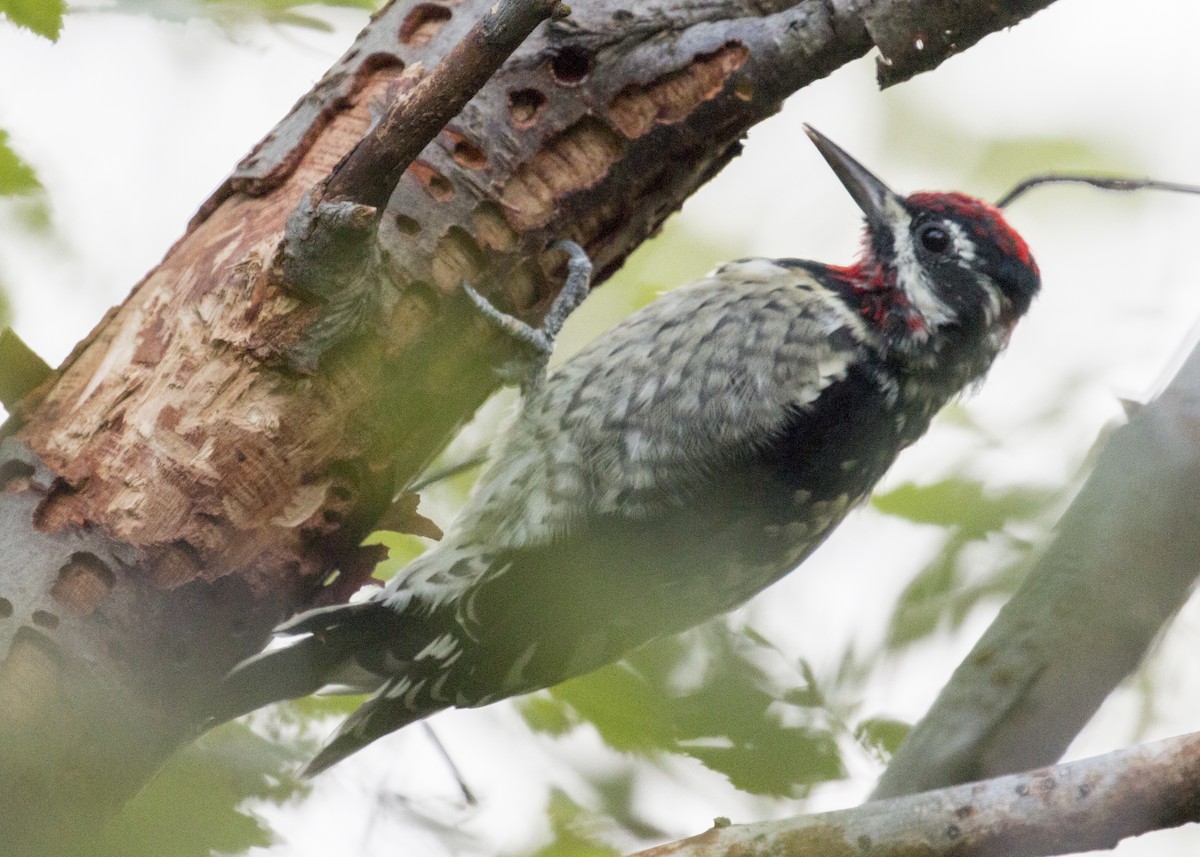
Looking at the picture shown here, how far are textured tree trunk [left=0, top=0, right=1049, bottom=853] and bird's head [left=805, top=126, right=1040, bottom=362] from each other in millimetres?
605

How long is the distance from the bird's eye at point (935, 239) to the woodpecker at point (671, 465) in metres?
0.06

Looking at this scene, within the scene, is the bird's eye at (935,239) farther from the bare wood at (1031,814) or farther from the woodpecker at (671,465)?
the bare wood at (1031,814)

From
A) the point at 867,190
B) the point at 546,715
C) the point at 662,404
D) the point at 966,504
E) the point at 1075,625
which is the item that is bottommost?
the point at 1075,625

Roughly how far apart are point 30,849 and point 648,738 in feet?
2.36

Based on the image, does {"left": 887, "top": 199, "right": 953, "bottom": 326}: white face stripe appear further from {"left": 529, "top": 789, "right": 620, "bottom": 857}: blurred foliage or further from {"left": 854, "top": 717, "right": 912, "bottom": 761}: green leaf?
{"left": 529, "top": 789, "right": 620, "bottom": 857}: blurred foliage

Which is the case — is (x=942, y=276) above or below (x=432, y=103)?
above

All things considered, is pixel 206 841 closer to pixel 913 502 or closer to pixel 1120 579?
pixel 1120 579

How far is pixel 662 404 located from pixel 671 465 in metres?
0.15

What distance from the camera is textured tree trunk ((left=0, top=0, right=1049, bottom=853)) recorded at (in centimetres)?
180

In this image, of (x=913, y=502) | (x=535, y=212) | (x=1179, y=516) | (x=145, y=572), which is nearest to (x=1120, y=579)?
(x=1179, y=516)

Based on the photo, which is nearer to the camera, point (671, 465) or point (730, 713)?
point (730, 713)

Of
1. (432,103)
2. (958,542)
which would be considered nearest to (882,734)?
(958,542)

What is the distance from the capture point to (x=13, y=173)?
181cm

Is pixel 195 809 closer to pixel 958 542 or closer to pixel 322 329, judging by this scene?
pixel 322 329
